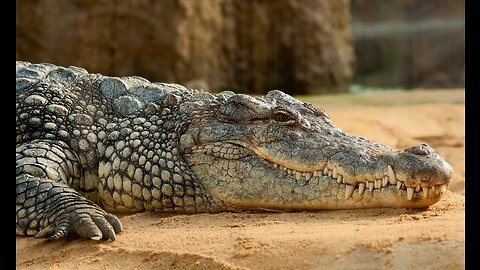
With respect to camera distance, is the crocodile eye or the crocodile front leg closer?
the crocodile front leg

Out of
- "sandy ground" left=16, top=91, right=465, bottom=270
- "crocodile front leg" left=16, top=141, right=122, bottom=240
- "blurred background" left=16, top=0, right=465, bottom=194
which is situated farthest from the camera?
"blurred background" left=16, top=0, right=465, bottom=194

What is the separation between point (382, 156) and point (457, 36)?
2010 cm

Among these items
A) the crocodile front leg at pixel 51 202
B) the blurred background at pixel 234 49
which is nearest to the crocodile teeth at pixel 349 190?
the crocodile front leg at pixel 51 202

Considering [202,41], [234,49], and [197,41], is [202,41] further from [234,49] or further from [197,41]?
[234,49]

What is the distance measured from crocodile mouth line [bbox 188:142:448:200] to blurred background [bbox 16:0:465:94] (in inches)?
267

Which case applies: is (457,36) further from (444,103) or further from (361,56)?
(444,103)

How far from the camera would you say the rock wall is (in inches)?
421

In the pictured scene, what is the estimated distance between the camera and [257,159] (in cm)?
430

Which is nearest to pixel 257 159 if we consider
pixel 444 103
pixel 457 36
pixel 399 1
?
pixel 444 103

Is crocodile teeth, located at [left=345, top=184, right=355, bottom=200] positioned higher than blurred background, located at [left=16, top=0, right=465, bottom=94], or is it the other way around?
blurred background, located at [left=16, top=0, right=465, bottom=94]

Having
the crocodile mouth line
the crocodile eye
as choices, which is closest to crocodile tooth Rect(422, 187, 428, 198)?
the crocodile mouth line

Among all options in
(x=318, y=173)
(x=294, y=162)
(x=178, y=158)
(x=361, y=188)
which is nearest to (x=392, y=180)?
(x=361, y=188)

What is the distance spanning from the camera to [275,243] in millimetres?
3404

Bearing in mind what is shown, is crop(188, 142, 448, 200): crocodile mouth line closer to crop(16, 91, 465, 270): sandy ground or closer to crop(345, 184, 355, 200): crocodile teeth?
crop(345, 184, 355, 200): crocodile teeth
